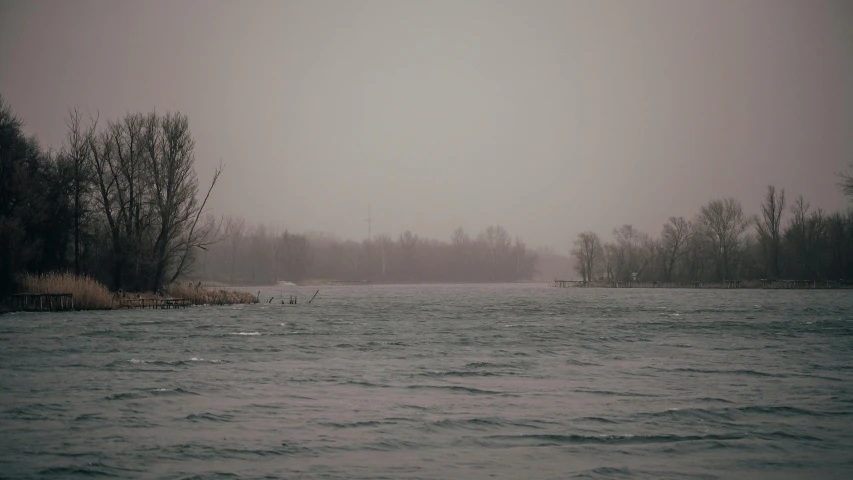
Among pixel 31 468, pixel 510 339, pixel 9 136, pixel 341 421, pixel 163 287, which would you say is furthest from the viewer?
pixel 163 287

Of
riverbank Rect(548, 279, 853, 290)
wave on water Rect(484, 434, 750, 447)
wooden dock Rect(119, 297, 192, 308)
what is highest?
riverbank Rect(548, 279, 853, 290)

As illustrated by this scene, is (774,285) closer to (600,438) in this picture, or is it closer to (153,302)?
(153,302)

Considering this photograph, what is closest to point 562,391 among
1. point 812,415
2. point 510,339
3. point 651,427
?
point 651,427

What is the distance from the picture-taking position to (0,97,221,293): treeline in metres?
56.0

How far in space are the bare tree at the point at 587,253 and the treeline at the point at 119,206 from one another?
103170 millimetres

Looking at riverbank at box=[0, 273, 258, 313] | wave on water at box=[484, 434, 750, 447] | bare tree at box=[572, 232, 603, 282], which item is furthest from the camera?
bare tree at box=[572, 232, 603, 282]

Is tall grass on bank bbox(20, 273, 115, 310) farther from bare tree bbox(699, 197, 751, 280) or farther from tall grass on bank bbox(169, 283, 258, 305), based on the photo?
bare tree bbox(699, 197, 751, 280)

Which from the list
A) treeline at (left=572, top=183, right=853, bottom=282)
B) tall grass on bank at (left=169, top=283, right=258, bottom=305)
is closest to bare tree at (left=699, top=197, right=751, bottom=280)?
treeline at (left=572, top=183, right=853, bottom=282)

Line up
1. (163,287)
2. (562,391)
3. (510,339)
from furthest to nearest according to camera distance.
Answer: (163,287), (510,339), (562,391)

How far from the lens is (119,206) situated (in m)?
61.7

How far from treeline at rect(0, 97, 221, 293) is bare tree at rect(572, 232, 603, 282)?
103 m

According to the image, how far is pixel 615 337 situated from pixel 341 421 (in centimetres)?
2273

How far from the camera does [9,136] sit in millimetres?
50906

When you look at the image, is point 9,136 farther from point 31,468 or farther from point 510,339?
point 31,468
